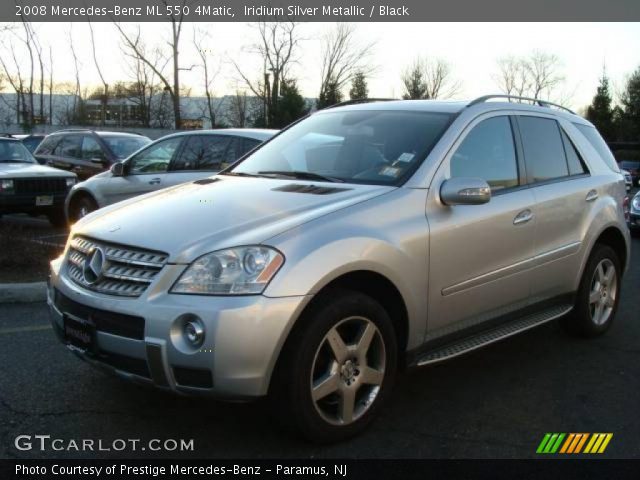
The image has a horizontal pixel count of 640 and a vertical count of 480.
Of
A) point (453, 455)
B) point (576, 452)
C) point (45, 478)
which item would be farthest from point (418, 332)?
point (45, 478)

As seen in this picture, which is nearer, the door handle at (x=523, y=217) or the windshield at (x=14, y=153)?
the door handle at (x=523, y=217)

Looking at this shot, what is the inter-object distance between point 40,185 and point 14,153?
1.49 metres

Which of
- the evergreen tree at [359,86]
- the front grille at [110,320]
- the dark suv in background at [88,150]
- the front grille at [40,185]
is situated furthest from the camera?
the evergreen tree at [359,86]

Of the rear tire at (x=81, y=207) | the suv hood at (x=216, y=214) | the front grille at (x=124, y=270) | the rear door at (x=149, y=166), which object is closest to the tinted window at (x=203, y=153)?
the rear door at (x=149, y=166)

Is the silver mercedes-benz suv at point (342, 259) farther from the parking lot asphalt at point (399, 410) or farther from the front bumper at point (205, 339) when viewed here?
the parking lot asphalt at point (399, 410)

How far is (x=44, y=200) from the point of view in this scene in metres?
10.4

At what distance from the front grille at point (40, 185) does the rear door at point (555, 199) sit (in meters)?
8.25

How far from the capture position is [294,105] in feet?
154

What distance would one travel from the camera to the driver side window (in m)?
8.37

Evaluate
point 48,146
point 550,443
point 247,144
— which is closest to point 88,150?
point 48,146

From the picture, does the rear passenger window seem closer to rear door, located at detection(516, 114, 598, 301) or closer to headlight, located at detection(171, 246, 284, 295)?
rear door, located at detection(516, 114, 598, 301)

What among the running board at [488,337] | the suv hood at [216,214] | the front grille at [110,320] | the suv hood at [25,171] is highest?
the suv hood at [216,214]

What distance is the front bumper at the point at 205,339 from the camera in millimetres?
2748

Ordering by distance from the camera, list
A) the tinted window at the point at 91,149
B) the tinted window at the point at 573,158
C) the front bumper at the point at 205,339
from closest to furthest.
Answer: the front bumper at the point at 205,339 → the tinted window at the point at 573,158 → the tinted window at the point at 91,149
